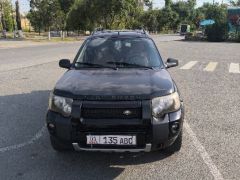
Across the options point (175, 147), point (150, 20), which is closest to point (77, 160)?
point (175, 147)

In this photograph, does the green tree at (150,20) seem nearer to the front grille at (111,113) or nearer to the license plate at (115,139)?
the front grille at (111,113)

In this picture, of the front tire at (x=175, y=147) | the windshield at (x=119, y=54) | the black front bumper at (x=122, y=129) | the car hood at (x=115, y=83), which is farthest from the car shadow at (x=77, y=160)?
the windshield at (x=119, y=54)

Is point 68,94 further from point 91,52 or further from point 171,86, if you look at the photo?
point 91,52

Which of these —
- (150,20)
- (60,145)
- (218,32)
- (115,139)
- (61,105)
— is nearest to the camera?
(115,139)

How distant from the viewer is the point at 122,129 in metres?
4.38

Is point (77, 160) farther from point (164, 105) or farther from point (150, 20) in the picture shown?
point (150, 20)

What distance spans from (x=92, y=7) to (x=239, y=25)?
19.1 m

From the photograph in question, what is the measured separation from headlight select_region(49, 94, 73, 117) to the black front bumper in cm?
8

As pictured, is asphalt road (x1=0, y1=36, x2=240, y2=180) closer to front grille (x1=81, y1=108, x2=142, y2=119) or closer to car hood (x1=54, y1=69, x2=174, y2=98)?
front grille (x1=81, y1=108, x2=142, y2=119)

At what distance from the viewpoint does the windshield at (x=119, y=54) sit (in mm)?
5844

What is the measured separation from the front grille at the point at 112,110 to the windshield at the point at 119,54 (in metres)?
1.45

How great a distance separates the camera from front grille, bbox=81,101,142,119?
4.38 m

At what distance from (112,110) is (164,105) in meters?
0.63

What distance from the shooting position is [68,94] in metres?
4.60
